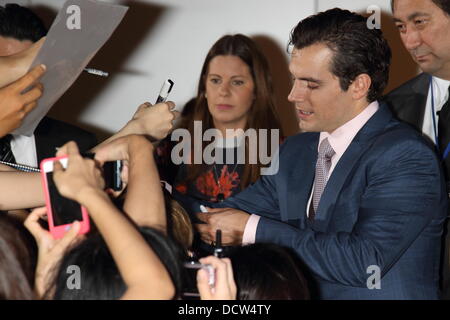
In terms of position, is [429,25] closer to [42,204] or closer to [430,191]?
[430,191]

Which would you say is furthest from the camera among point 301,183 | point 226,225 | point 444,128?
point 444,128

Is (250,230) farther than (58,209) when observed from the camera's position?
Yes

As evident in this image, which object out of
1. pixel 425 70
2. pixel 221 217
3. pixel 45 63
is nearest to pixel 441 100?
pixel 425 70

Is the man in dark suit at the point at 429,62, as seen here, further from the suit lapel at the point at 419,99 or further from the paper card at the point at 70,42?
the paper card at the point at 70,42

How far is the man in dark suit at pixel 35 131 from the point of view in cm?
246

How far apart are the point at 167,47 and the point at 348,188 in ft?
6.00

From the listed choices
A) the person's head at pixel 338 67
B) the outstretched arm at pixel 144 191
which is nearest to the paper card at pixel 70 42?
the outstretched arm at pixel 144 191

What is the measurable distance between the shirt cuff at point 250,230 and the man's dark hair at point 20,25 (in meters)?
1.26

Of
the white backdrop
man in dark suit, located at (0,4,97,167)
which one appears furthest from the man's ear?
the white backdrop

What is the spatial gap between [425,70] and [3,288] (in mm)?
1597

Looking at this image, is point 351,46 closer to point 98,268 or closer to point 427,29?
point 427,29

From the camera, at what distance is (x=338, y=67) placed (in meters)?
1.77

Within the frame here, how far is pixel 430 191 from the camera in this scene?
160 centimetres

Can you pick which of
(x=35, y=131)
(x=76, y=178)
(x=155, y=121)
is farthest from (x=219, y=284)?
(x=35, y=131)
